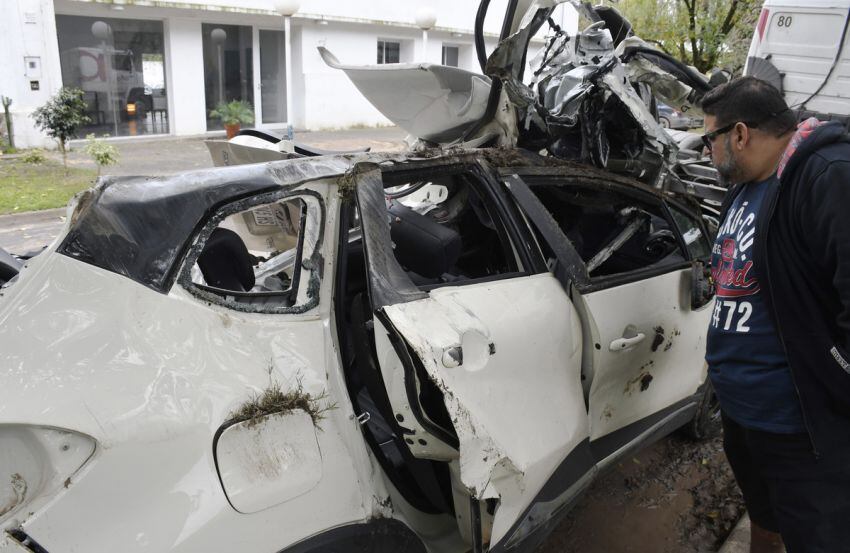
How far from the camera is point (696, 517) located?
3.15m

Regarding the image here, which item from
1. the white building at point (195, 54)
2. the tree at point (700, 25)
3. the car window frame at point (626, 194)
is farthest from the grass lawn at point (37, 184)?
the tree at point (700, 25)

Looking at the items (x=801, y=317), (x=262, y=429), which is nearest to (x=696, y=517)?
(x=801, y=317)

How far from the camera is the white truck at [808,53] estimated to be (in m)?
6.55

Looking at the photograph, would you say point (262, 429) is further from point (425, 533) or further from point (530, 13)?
point (530, 13)

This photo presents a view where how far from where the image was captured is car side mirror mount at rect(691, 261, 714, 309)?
9.70 ft

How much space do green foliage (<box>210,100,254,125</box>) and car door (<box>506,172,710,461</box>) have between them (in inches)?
526

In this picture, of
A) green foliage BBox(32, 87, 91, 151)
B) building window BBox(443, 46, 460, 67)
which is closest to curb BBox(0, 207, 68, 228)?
green foliage BBox(32, 87, 91, 151)

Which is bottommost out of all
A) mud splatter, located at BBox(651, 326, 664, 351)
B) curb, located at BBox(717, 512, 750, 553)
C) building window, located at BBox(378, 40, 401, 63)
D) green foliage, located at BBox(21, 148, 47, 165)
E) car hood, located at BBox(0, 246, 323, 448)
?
curb, located at BBox(717, 512, 750, 553)

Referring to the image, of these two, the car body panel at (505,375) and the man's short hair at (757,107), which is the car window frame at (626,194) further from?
the man's short hair at (757,107)

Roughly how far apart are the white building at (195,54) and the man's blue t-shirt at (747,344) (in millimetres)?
11225

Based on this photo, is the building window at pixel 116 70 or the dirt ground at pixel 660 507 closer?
the dirt ground at pixel 660 507

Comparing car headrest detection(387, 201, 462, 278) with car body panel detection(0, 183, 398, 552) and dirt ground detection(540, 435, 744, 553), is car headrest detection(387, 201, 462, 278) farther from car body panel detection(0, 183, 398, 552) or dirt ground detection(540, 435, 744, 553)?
dirt ground detection(540, 435, 744, 553)

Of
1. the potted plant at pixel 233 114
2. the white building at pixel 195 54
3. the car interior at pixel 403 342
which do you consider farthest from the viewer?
the potted plant at pixel 233 114

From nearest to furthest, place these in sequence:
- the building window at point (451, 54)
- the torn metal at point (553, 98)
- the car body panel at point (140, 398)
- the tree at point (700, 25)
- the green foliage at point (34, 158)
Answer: the car body panel at point (140, 398) < the torn metal at point (553, 98) < the green foliage at point (34, 158) < the tree at point (700, 25) < the building window at point (451, 54)
